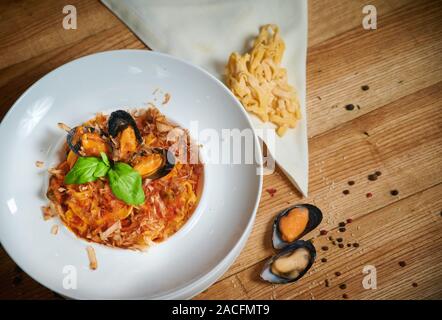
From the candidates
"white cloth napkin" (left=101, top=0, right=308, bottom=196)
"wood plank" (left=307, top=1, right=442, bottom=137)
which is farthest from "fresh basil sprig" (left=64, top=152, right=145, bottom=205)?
"wood plank" (left=307, top=1, right=442, bottom=137)

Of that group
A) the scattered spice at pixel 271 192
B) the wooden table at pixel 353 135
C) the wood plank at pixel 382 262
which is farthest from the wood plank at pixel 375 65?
the wood plank at pixel 382 262

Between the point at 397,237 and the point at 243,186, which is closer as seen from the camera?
the point at 243,186

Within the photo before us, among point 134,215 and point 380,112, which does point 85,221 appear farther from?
point 380,112

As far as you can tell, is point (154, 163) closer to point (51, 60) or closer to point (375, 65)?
point (51, 60)

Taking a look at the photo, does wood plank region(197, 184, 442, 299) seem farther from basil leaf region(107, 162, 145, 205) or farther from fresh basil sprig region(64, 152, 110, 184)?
fresh basil sprig region(64, 152, 110, 184)

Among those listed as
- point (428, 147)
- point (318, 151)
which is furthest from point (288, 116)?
point (428, 147)

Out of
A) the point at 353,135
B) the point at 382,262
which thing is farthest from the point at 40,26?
the point at 382,262
